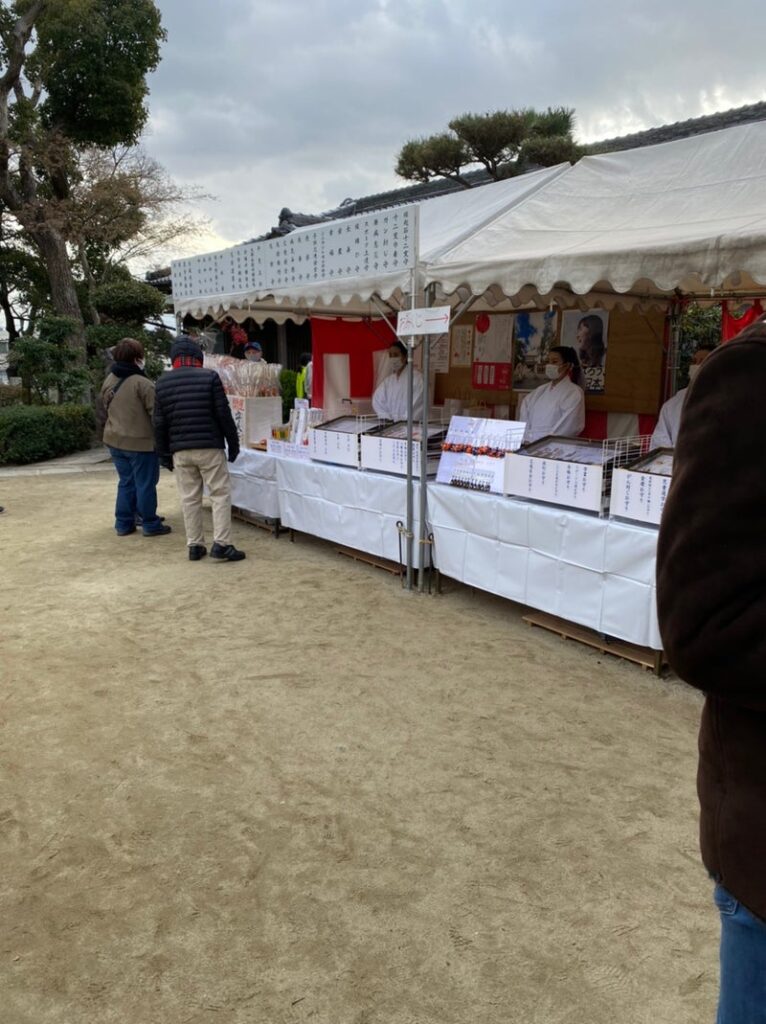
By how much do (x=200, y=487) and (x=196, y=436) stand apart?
476mm

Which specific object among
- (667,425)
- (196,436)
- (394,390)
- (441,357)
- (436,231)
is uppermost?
(436,231)

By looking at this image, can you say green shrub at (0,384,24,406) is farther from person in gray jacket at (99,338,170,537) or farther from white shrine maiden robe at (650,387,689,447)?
white shrine maiden robe at (650,387,689,447)

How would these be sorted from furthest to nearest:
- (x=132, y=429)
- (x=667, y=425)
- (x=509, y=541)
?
1. (x=132, y=429)
2. (x=667, y=425)
3. (x=509, y=541)

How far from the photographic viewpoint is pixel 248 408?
6.76 metres

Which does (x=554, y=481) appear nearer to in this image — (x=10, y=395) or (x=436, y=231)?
(x=436, y=231)

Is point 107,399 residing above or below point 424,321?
below

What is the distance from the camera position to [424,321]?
4484 millimetres

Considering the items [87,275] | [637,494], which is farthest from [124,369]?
[87,275]

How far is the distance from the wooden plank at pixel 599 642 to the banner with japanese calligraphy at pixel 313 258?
2.24 m

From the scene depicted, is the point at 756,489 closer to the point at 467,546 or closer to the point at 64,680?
the point at 64,680

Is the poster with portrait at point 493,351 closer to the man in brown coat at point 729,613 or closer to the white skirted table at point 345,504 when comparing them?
the white skirted table at point 345,504

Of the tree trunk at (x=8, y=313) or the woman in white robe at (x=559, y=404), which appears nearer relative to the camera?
the woman in white robe at (x=559, y=404)

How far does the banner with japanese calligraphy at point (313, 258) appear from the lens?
4.57m

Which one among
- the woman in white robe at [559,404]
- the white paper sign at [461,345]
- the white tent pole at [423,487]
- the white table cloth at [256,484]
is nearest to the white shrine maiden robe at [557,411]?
the woman in white robe at [559,404]
